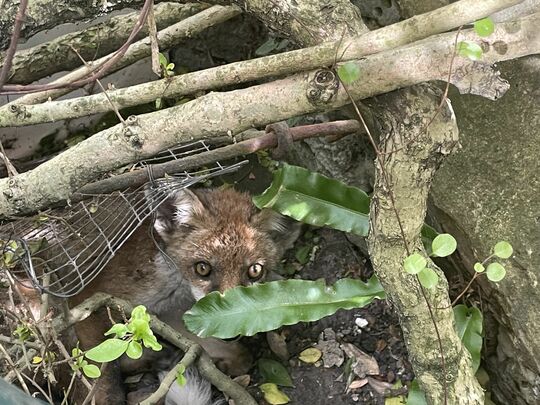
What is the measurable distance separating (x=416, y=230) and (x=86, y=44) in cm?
277

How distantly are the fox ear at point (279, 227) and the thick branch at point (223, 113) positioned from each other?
137 cm

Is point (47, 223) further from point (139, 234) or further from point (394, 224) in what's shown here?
point (394, 224)

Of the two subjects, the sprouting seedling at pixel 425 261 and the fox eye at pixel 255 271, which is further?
the fox eye at pixel 255 271

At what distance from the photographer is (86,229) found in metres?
3.77

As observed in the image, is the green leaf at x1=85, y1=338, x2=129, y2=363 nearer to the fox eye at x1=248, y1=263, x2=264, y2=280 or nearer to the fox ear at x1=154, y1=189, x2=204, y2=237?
the fox ear at x1=154, y1=189, x2=204, y2=237

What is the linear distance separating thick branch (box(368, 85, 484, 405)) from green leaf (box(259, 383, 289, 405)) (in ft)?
3.62

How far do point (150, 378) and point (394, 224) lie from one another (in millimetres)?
2185

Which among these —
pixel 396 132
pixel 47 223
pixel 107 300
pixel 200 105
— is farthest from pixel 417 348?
pixel 47 223

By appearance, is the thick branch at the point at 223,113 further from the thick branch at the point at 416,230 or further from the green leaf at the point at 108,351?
the green leaf at the point at 108,351

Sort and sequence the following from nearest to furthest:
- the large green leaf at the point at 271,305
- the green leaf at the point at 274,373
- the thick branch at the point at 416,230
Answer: the thick branch at the point at 416,230 → the large green leaf at the point at 271,305 → the green leaf at the point at 274,373

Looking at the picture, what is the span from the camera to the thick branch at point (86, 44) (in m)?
4.45

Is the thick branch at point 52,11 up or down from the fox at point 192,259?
up

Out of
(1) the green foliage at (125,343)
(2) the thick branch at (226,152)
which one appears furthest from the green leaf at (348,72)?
(2) the thick branch at (226,152)

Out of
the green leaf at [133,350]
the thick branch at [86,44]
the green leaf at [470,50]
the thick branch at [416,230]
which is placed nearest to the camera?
the green leaf at [470,50]
